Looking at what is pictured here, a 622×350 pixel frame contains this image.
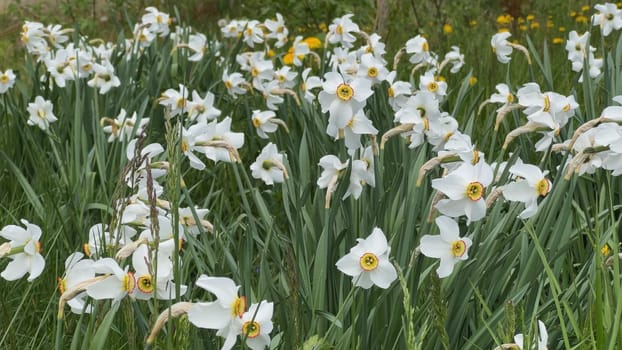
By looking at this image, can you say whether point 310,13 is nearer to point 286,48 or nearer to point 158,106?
point 286,48

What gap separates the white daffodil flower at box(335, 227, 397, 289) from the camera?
162 cm

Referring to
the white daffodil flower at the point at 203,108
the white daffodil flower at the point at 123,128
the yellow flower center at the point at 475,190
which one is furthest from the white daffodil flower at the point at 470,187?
the white daffodil flower at the point at 123,128

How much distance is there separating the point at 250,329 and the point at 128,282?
214mm

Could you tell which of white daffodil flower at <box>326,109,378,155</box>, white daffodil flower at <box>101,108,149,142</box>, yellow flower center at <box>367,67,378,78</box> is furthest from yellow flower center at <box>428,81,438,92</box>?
white daffodil flower at <box>101,108,149,142</box>

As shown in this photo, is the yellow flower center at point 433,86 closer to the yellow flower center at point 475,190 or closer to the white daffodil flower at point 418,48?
the white daffodil flower at point 418,48

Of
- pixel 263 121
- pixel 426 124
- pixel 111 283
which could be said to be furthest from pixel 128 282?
pixel 263 121

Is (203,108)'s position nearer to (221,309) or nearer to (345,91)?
(345,91)

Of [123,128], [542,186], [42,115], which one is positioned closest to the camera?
[542,186]

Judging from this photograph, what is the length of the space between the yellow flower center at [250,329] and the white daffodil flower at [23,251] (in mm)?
446

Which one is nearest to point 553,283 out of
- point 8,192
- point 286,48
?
point 8,192

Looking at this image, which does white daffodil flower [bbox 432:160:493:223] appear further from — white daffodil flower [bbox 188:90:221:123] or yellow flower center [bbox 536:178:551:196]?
white daffodil flower [bbox 188:90:221:123]

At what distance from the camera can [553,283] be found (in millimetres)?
1652

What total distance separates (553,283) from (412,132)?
823 millimetres

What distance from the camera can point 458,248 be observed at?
1657 millimetres
